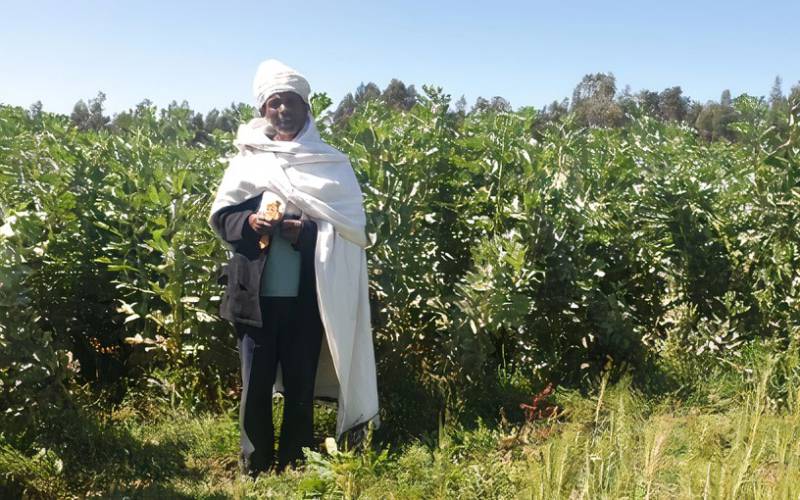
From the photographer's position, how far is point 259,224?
334 centimetres

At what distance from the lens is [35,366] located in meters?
3.36

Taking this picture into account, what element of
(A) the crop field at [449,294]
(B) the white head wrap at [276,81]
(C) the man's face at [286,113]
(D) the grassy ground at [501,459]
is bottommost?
(D) the grassy ground at [501,459]

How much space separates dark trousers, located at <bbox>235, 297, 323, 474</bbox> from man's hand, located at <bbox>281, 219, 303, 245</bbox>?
0.26 metres

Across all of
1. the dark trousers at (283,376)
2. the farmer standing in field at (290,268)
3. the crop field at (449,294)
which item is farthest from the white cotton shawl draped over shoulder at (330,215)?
the crop field at (449,294)

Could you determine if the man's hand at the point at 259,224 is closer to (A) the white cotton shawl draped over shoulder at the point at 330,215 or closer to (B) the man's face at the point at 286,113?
(A) the white cotton shawl draped over shoulder at the point at 330,215

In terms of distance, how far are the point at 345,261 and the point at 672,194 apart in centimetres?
193

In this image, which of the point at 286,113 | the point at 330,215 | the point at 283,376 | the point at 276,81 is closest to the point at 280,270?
the point at 330,215

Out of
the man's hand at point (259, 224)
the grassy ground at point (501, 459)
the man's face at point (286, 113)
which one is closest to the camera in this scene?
the grassy ground at point (501, 459)

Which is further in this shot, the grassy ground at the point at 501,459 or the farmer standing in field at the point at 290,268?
the farmer standing in field at the point at 290,268

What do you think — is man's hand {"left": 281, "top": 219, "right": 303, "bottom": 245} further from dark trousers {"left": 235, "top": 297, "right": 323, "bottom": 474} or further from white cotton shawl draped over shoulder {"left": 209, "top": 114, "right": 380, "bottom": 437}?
dark trousers {"left": 235, "top": 297, "right": 323, "bottom": 474}

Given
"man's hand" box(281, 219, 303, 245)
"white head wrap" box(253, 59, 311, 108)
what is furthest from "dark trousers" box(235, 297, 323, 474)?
"white head wrap" box(253, 59, 311, 108)

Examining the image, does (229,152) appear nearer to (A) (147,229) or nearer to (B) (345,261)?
(A) (147,229)

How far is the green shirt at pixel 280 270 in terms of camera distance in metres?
3.44

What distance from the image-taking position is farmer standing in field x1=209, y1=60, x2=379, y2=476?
11.2ft
